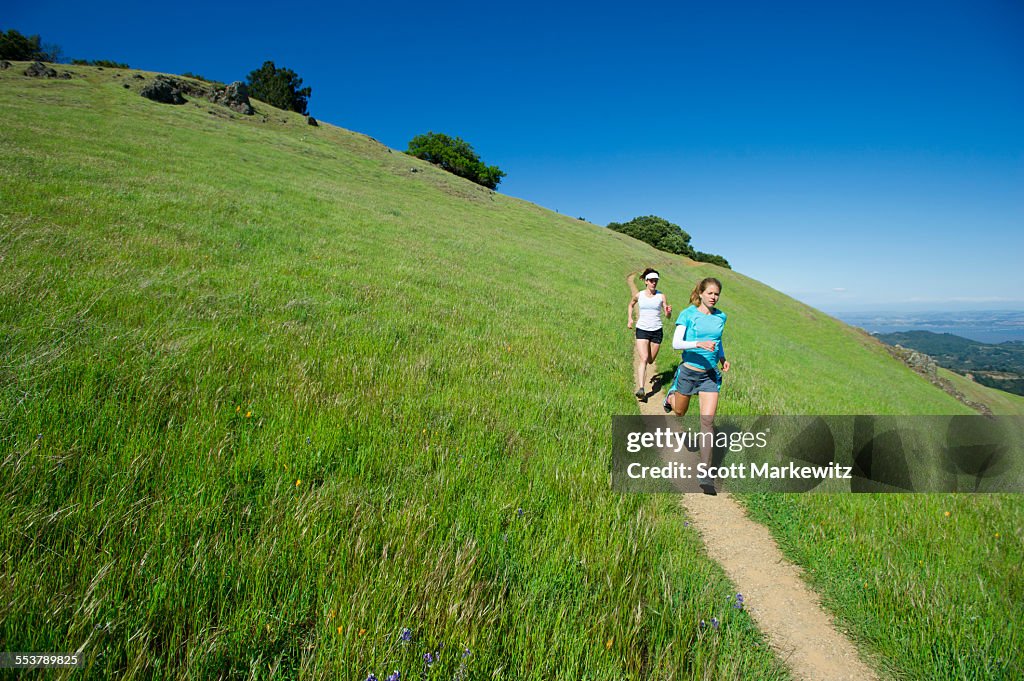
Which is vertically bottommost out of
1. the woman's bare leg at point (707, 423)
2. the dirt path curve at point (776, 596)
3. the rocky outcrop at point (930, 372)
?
the rocky outcrop at point (930, 372)

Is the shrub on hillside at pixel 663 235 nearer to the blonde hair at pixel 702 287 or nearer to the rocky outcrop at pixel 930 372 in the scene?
the rocky outcrop at pixel 930 372

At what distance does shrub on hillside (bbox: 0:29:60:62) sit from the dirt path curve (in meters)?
99.6

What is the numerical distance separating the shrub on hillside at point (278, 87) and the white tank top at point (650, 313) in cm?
10031

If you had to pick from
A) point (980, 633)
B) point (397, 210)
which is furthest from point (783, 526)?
point (397, 210)

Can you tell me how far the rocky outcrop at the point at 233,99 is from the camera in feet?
182

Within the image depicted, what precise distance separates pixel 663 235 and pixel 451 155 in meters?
46.9

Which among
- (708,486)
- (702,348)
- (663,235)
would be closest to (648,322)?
(702,348)

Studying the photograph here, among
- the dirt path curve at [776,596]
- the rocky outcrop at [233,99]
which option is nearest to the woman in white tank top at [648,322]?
the dirt path curve at [776,596]

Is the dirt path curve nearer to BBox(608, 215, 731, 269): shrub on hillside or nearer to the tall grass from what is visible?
the tall grass

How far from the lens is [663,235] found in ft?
267

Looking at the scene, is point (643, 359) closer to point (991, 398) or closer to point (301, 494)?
point (301, 494)

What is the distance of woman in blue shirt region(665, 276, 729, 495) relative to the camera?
19.3 feet

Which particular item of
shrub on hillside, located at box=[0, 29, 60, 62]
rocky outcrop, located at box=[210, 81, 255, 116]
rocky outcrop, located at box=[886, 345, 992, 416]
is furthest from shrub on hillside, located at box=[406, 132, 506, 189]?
rocky outcrop, located at box=[886, 345, 992, 416]

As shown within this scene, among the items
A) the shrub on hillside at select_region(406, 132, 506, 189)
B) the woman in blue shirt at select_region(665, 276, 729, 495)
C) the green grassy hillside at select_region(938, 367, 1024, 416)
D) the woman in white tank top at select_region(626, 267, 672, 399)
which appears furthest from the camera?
the shrub on hillside at select_region(406, 132, 506, 189)
